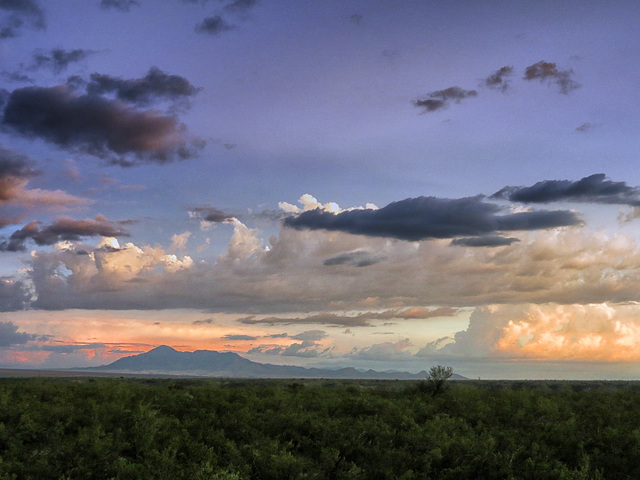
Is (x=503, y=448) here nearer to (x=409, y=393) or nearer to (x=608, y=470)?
(x=608, y=470)

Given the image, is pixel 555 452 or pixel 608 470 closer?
pixel 608 470

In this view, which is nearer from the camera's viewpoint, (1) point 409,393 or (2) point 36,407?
(2) point 36,407

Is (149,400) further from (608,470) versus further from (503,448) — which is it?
(608,470)

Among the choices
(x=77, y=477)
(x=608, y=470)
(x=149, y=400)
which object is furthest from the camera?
(x=149, y=400)

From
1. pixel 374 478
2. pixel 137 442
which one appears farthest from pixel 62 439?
pixel 374 478

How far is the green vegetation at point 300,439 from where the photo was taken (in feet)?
A: 63.3

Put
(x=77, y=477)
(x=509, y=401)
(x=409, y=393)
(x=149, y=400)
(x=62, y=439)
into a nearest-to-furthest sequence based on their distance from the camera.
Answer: (x=77, y=477), (x=62, y=439), (x=149, y=400), (x=509, y=401), (x=409, y=393)

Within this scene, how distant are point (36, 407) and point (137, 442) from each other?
8.67 metres

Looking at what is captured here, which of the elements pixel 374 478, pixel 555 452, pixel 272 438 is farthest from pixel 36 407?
pixel 555 452

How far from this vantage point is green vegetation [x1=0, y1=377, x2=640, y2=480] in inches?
759

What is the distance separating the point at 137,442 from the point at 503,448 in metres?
15.3

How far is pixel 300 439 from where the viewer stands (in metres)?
23.3

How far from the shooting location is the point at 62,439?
73.5 ft

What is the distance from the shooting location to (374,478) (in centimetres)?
1964
